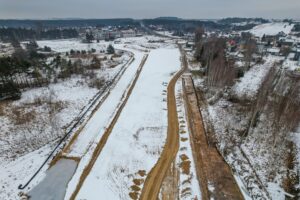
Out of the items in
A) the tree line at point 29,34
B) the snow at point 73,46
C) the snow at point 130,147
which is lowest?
the snow at point 130,147

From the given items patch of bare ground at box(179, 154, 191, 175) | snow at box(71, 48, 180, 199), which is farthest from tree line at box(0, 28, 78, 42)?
patch of bare ground at box(179, 154, 191, 175)

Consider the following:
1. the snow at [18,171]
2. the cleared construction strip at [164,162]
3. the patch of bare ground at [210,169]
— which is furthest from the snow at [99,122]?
the patch of bare ground at [210,169]

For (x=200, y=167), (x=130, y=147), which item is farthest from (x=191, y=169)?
(x=130, y=147)

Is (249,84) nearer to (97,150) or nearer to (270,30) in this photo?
(97,150)

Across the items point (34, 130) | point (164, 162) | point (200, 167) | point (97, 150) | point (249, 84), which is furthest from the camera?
point (249, 84)

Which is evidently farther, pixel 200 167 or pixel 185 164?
pixel 185 164

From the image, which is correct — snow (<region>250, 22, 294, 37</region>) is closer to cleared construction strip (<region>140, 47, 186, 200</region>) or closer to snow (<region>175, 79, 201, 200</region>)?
snow (<region>175, 79, 201, 200</region>)

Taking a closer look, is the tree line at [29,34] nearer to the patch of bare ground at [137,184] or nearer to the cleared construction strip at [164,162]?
the cleared construction strip at [164,162]
